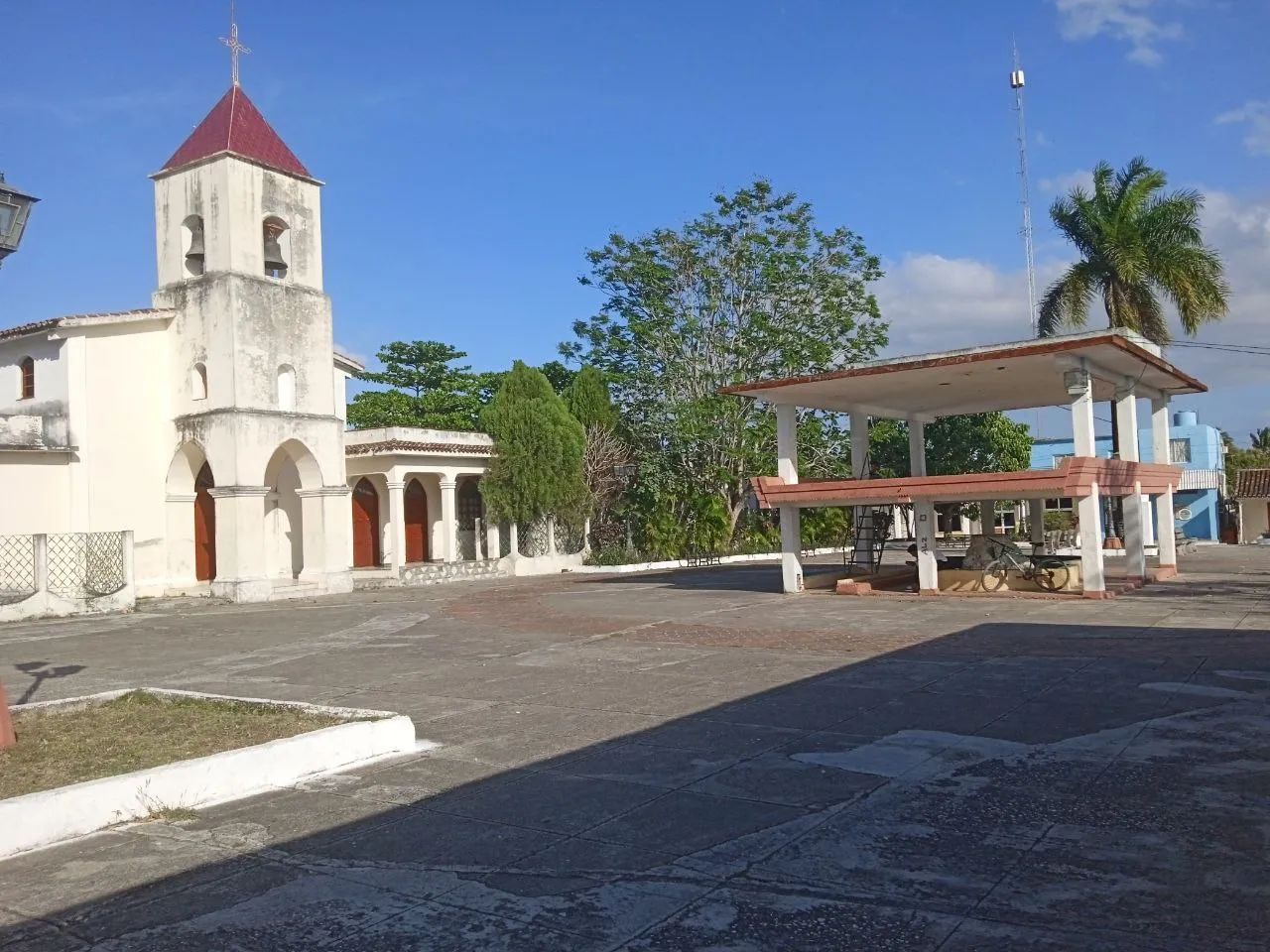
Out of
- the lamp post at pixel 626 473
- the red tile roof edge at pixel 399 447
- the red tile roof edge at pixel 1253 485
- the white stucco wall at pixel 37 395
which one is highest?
the white stucco wall at pixel 37 395

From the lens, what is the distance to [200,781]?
6945 millimetres

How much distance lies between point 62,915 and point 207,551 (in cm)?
2390

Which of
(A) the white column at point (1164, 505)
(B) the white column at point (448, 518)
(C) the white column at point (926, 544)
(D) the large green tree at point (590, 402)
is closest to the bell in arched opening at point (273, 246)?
(B) the white column at point (448, 518)

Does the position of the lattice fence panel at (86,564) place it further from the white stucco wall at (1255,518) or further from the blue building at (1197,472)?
the white stucco wall at (1255,518)

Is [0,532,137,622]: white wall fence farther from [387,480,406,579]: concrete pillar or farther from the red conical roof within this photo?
the red conical roof

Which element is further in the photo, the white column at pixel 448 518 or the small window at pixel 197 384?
the white column at pixel 448 518

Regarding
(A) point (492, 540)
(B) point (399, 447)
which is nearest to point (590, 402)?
(A) point (492, 540)

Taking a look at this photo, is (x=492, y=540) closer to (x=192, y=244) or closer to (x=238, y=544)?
(x=238, y=544)

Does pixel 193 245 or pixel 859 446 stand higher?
pixel 193 245

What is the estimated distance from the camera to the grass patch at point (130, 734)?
7.19 meters

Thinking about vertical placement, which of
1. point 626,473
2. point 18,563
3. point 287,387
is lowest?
point 18,563

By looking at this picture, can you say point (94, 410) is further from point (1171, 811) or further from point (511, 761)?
point (1171, 811)

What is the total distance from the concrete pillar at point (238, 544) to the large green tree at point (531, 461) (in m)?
8.75

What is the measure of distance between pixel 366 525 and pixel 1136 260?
23.5m
